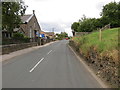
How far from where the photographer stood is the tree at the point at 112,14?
41.8m

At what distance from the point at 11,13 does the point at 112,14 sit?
22.6 meters

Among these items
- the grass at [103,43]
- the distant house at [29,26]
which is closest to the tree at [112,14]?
the distant house at [29,26]

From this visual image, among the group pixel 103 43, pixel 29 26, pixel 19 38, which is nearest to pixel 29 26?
pixel 29 26

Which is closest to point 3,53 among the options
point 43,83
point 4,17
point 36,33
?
point 4,17

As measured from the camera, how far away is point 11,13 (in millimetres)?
30094

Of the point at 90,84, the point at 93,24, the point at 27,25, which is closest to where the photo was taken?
the point at 90,84

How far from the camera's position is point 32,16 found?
64125 millimetres

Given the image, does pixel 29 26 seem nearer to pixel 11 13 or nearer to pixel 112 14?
pixel 112 14

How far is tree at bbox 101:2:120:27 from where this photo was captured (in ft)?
137

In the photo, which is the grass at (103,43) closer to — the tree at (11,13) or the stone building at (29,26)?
the tree at (11,13)

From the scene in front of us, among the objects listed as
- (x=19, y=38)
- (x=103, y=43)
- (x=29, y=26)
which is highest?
(x=29, y=26)

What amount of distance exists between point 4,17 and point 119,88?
2555cm

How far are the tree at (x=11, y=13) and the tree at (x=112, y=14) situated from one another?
1900 cm

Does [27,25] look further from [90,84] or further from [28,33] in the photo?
[90,84]
